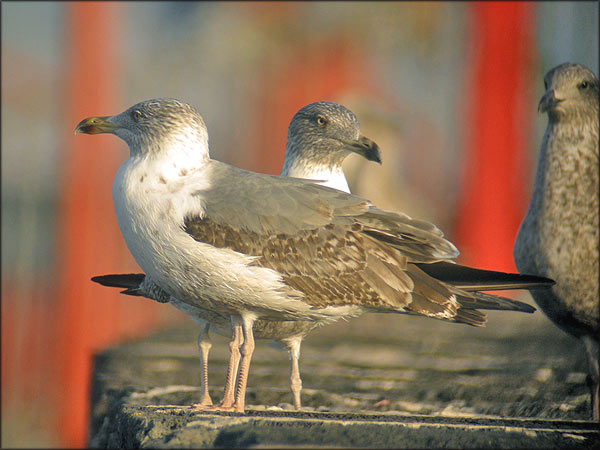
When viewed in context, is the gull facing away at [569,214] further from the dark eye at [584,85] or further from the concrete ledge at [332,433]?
the concrete ledge at [332,433]

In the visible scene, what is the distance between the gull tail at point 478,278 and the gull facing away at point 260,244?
0.06 ft

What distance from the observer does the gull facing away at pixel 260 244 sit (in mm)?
2338

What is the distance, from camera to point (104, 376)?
4.29m

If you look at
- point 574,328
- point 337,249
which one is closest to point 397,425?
point 337,249

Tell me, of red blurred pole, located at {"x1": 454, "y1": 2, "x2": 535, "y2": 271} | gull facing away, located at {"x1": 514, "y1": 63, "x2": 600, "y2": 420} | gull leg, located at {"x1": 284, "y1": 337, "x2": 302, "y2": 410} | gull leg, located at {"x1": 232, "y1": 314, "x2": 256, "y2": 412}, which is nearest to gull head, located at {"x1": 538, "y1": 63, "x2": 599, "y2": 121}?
gull facing away, located at {"x1": 514, "y1": 63, "x2": 600, "y2": 420}

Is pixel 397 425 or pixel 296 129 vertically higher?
pixel 296 129

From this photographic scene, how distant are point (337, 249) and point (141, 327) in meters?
4.63

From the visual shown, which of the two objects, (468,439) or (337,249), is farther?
(337,249)

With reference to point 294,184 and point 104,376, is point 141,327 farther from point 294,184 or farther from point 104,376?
point 294,184

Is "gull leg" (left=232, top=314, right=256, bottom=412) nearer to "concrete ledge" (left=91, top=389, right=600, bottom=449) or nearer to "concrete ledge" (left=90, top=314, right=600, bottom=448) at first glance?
"concrete ledge" (left=90, top=314, right=600, bottom=448)

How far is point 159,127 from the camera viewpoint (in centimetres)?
257

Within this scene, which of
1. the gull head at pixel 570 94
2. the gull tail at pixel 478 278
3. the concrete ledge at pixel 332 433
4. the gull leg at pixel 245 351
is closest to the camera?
the concrete ledge at pixel 332 433

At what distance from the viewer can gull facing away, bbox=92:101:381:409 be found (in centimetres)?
278

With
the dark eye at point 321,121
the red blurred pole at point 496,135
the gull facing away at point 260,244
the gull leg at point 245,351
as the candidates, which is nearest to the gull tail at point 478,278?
the gull facing away at point 260,244
